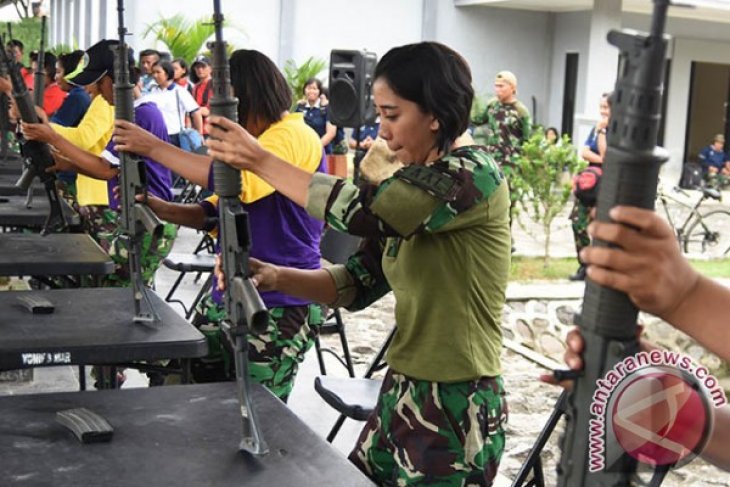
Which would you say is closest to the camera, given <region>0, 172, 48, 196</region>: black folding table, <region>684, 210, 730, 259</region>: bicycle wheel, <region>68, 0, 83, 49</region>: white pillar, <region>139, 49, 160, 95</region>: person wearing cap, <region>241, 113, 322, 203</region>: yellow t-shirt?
<region>241, 113, 322, 203</region>: yellow t-shirt

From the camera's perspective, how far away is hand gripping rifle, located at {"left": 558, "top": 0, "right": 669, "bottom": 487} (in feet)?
2.81

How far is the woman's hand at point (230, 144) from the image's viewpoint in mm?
1832

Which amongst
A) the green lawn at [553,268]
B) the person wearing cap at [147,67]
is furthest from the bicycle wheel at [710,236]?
the person wearing cap at [147,67]

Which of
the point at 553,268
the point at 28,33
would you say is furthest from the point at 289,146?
the point at 28,33

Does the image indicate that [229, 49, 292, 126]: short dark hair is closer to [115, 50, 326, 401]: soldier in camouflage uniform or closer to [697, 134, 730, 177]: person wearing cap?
[115, 50, 326, 401]: soldier in camouflage uniform

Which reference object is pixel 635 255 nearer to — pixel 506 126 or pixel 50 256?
pixel 50 256

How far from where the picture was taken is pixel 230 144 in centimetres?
183

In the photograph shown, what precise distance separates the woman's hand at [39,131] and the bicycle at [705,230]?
8.04 metres

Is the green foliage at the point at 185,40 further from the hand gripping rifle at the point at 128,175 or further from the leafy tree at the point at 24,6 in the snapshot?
the hand gripping rifle at the point at 128,175

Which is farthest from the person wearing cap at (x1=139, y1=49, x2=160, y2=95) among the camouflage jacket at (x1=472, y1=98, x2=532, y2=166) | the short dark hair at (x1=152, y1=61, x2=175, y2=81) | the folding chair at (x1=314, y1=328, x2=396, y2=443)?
the folding chair at (x1=314, y1=328, x2=396, y2=443)

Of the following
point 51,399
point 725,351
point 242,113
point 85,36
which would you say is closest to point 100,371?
point 242,113

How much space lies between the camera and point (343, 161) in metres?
10.4

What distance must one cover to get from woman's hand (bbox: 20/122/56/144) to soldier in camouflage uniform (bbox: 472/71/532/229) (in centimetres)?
631

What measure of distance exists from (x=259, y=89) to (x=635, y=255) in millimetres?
2150
